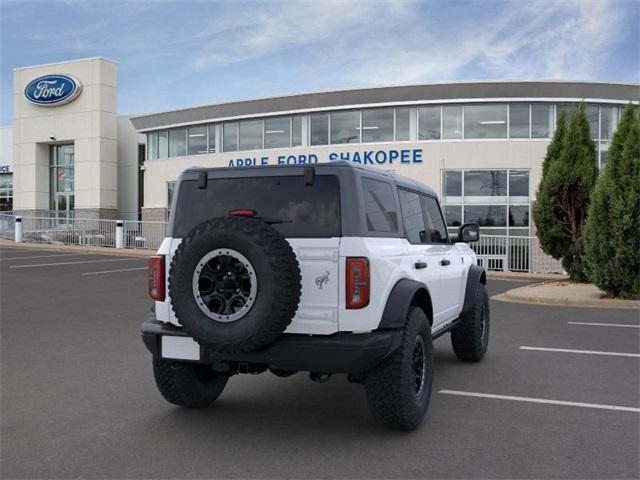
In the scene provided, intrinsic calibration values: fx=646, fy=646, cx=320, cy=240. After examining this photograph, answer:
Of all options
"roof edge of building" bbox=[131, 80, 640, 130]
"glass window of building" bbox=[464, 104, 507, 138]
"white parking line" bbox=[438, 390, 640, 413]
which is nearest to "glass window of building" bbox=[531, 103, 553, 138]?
"roof edge of building" bbox=[131, 80, 640, 130]

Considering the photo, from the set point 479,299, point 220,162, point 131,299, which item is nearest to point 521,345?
point 479,299

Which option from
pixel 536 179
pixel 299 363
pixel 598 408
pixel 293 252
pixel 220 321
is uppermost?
pixel 536 179

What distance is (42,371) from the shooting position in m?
6.34

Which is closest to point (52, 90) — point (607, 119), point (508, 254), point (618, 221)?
point (508, 254)

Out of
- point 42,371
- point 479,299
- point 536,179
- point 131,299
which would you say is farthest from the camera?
point 536,179

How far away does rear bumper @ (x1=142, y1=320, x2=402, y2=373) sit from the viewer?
407 cm

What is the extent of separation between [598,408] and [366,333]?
2.31 m

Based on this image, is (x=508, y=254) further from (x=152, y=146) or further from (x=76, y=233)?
(x=152, y=146)

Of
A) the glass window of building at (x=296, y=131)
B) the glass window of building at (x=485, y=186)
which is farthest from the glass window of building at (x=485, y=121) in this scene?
the glass window of building at (x=296, y=131)

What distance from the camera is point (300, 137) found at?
27.5 metres

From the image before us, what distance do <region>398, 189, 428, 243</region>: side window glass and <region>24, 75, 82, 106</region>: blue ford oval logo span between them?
1275 inches

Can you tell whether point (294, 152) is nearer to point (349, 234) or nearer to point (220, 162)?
point (220, 162)

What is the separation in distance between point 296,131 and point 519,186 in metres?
9.54

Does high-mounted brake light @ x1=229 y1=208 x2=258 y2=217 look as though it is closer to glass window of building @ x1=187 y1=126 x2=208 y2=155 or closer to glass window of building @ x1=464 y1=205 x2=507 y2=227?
glass window of building @ x1=464 y1=205 x2=507 y2=227
